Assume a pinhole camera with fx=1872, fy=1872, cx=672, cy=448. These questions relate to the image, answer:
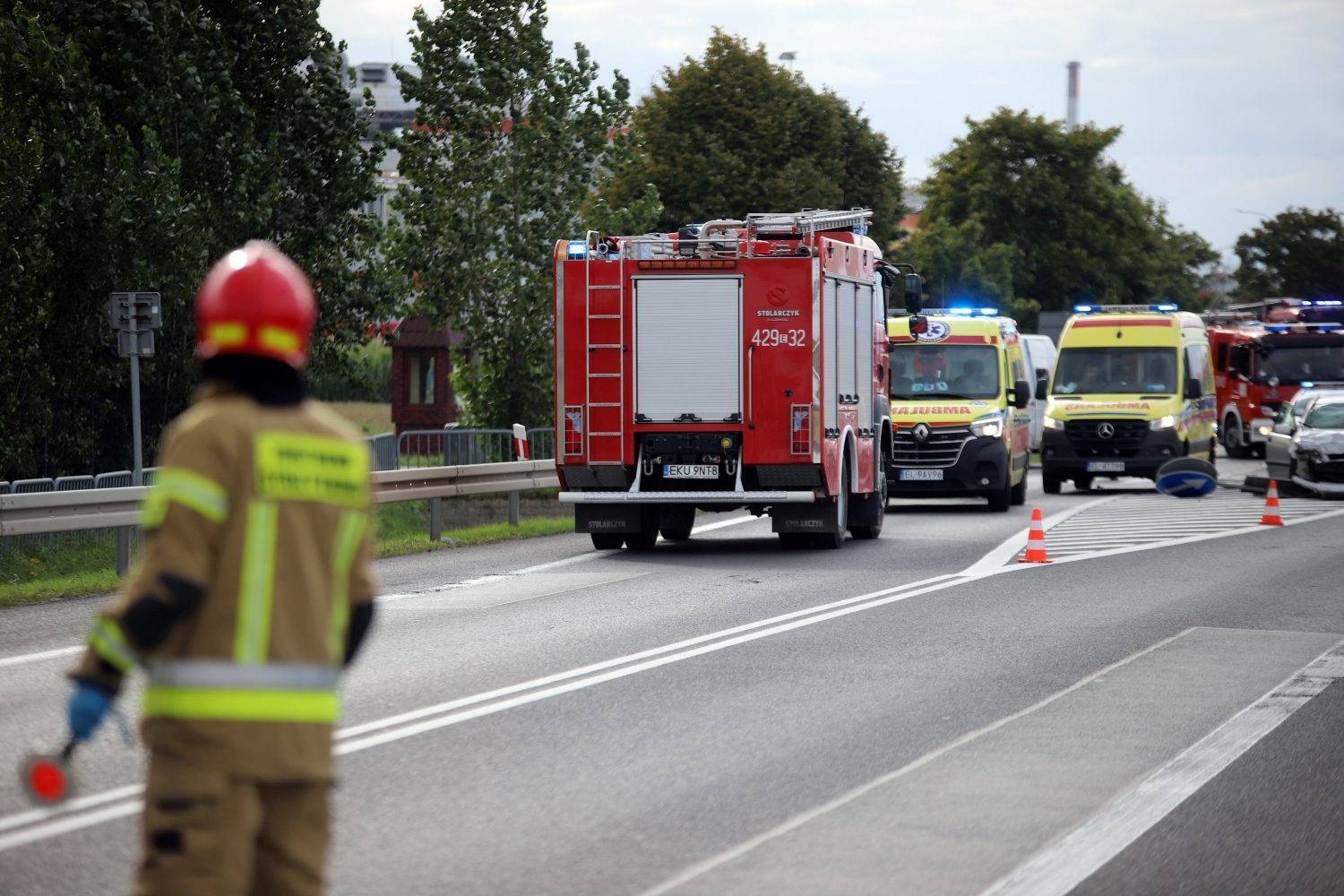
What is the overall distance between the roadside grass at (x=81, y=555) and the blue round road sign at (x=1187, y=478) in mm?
9797

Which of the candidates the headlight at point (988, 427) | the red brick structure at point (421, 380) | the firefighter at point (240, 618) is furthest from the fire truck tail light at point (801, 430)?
the red brick structure at point (421, 380)

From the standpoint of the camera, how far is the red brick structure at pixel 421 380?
53750 mm

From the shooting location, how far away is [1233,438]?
4525 centimetres

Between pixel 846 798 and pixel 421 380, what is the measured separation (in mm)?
49773

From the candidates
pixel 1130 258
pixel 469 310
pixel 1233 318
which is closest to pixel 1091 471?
pixel 469 310

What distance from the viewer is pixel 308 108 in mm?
29641

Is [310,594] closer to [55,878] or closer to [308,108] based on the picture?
[55,878]

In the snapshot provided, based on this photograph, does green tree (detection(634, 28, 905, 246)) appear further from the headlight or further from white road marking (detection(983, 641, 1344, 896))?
white road marking (detection(983, 641, 1344, 896))

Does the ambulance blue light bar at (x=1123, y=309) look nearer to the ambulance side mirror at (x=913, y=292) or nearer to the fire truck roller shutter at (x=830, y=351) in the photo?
the ambulance side mirror at (x=913, y=292)

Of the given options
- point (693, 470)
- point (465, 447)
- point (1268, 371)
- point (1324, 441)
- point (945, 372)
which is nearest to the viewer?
point (693, 470)

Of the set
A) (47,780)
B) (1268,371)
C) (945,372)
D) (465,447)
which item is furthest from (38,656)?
(1268,371)

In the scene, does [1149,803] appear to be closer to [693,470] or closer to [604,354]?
[693,470]

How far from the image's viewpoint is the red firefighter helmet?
352 centimetres

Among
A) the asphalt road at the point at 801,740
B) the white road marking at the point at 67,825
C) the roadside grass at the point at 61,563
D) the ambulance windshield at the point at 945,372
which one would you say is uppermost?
the ambulance windshield at the point at 945,372
